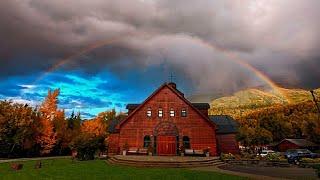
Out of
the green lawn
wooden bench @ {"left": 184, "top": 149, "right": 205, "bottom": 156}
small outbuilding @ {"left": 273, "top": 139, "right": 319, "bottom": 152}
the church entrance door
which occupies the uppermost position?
small outbuilding @ {"left": 273, "top": 139, "right": 319, "bottom": 152}

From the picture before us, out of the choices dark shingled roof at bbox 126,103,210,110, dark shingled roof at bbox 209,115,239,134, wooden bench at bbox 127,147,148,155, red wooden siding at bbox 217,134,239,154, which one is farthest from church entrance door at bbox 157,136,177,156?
dark shingled roof at bbox 209,115,239,134

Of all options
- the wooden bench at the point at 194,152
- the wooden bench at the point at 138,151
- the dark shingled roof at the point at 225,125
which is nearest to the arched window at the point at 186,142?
the wooden bench at the point at 194,152

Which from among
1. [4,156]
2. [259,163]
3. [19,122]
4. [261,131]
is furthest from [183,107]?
[261,131]

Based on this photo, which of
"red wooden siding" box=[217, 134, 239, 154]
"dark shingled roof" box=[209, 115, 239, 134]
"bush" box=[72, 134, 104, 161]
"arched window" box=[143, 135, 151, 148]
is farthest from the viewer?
"dark shingled roof" box=[209, 115, 239, 134]

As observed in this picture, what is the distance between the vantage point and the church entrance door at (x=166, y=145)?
4409 centimetres

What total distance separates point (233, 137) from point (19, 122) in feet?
111

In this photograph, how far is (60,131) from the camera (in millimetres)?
59781

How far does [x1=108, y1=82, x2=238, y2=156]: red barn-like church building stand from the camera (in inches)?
1741

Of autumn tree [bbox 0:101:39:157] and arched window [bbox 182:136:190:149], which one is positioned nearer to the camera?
arched window [bbox 182:136:190:149]

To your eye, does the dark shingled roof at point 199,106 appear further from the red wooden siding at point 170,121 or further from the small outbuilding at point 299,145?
the small outbuilding at point 299,145

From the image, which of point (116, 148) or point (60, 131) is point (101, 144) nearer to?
point (116, 148)

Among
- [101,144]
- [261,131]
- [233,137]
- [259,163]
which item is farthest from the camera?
[261,131]

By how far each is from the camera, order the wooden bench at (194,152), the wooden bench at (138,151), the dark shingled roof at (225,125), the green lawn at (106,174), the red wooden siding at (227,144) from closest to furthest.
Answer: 1. the green lawn at (106,174)
2. the wooden bench at (194,152)
3. the wooden bench at (138,151)
4. the red wooden siding at (227,144)
5. the dark shingled roof at (225,125)

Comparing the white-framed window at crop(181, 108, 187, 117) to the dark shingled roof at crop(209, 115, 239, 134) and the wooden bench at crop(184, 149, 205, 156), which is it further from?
the dark shingled roof at crop(209, 115, 239, 134)
